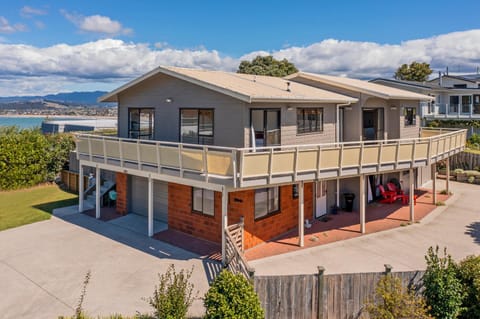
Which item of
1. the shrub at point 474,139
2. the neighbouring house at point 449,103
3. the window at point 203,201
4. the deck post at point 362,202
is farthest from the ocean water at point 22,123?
the shrub at point 474,139

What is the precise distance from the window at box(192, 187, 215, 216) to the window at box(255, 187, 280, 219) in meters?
1.81

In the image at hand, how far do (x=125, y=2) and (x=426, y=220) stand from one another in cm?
2259

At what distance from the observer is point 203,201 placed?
14.8m

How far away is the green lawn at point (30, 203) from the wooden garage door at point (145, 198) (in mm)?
4331

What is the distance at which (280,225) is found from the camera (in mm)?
15391

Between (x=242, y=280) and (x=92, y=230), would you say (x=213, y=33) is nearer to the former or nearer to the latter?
(x=92, y=230)

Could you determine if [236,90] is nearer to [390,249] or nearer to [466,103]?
[390,249]

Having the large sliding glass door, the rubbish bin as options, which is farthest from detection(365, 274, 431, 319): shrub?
the rubbish bin

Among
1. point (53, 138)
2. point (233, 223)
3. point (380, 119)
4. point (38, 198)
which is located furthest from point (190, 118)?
point (53, 138)

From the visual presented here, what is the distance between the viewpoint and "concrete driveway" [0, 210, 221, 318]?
392 inches

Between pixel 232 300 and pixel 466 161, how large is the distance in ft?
87.1

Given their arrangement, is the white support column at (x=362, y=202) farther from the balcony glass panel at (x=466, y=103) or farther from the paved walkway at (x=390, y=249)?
the balcony glass panel at (x=466, y=103)

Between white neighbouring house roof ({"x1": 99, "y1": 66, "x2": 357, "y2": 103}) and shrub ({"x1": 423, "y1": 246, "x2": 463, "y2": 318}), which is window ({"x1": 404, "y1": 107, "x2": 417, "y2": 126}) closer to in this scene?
white neighbouring house roof ({"x1": 99, "y1": 66, "x2": 357, "y2": 103})

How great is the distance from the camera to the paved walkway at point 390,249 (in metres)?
12.1
